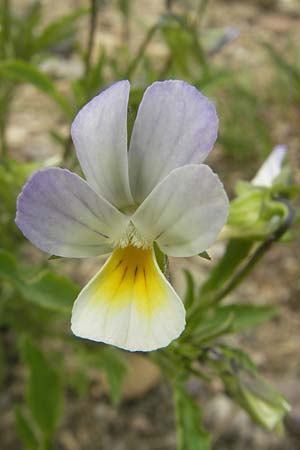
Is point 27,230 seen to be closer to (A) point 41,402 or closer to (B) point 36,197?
(B) point 36,197

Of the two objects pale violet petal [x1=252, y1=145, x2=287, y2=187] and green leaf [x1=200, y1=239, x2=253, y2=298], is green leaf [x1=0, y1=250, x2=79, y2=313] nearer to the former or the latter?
green leaf [x1=200, y1=239, x2=253, y2=298]

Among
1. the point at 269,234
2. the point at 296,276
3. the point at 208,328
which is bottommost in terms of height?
the point at 296,276

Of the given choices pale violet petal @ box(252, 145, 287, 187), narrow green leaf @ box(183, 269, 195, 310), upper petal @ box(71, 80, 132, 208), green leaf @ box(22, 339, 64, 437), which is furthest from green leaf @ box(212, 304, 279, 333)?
upper petal @ box(71, 80, 132, 208)

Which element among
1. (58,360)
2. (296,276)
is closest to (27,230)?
(58,360)

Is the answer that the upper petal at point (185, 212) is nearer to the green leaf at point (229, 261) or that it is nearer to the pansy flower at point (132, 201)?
the pansy flower at point (132, 201)

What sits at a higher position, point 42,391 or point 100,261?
point 42,391

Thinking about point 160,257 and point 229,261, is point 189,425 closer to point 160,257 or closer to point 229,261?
point 229,261

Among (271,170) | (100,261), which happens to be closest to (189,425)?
(271,170)
